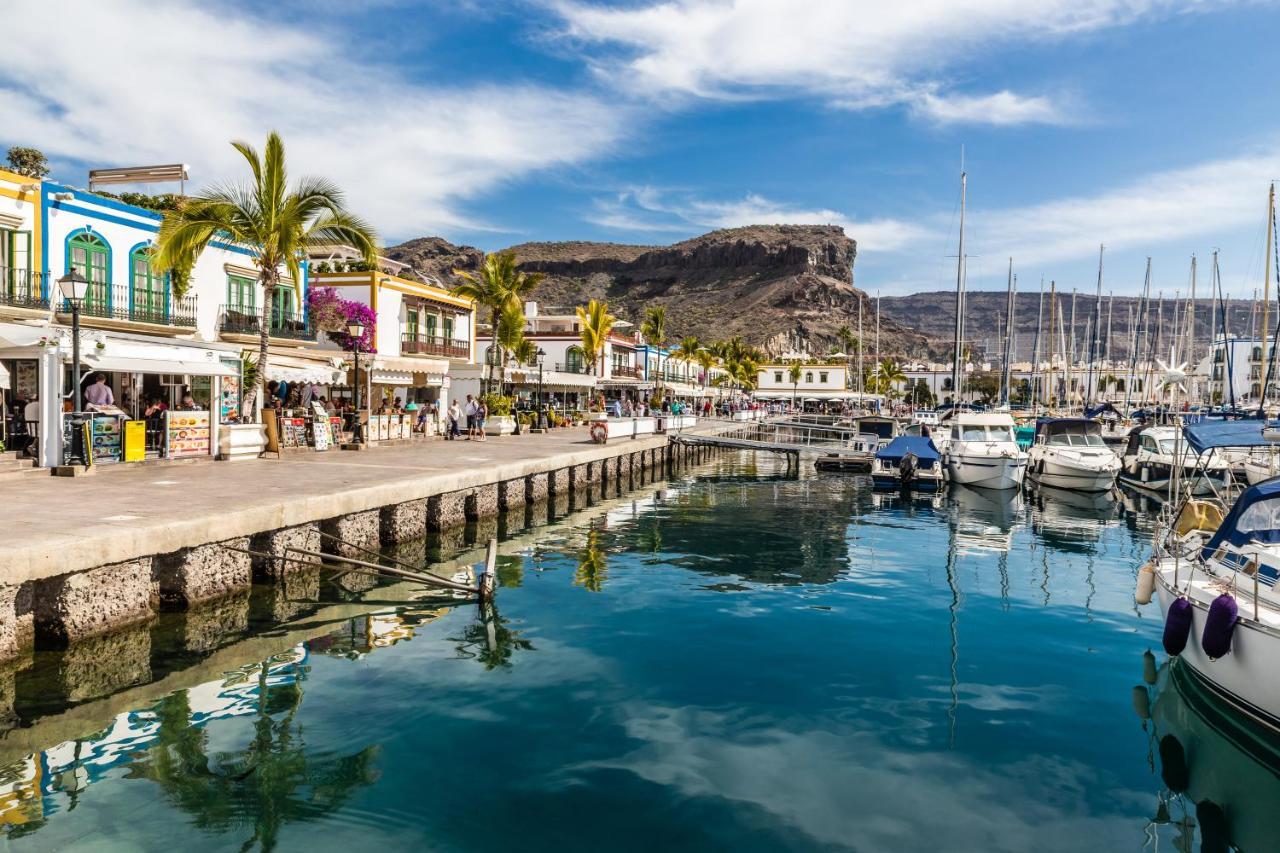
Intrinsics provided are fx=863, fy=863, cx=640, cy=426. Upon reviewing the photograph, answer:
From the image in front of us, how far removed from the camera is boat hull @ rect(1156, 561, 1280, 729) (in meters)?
8.56

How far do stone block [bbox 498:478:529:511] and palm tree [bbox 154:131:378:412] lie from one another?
6.91 metres

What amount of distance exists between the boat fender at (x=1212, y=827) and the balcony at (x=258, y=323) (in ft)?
81.8

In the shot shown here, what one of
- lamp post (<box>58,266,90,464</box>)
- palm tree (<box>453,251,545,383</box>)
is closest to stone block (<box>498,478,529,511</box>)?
lamp post (<box>58,266,90,464</box>)

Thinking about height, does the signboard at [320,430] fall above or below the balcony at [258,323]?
below

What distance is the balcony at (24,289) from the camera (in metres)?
20.6

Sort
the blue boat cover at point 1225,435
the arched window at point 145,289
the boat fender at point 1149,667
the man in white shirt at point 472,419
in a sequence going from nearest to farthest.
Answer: the boat fender at point 1149,667 < the blue boat cover at point 1225,435 < the arched window at point 145,289 < the man in white shirt at point 472,419

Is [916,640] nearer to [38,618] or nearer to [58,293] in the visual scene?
[38,618]

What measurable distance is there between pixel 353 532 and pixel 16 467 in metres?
6.69

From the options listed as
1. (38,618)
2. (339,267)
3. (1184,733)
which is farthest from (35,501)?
(339,267)

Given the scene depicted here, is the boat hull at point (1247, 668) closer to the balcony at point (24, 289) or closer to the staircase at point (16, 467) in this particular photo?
the staircase at point (16, 467)

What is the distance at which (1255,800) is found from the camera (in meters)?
8.10

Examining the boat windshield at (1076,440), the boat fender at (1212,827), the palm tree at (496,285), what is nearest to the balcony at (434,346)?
the palm tree at (496,285)

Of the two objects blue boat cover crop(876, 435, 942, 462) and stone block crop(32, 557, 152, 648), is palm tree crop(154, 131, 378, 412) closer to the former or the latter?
stone block crop(32, 557, 152, 648)

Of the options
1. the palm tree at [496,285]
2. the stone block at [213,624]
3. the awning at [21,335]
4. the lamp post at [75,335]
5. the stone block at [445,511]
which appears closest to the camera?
the stone block at [213,624]
